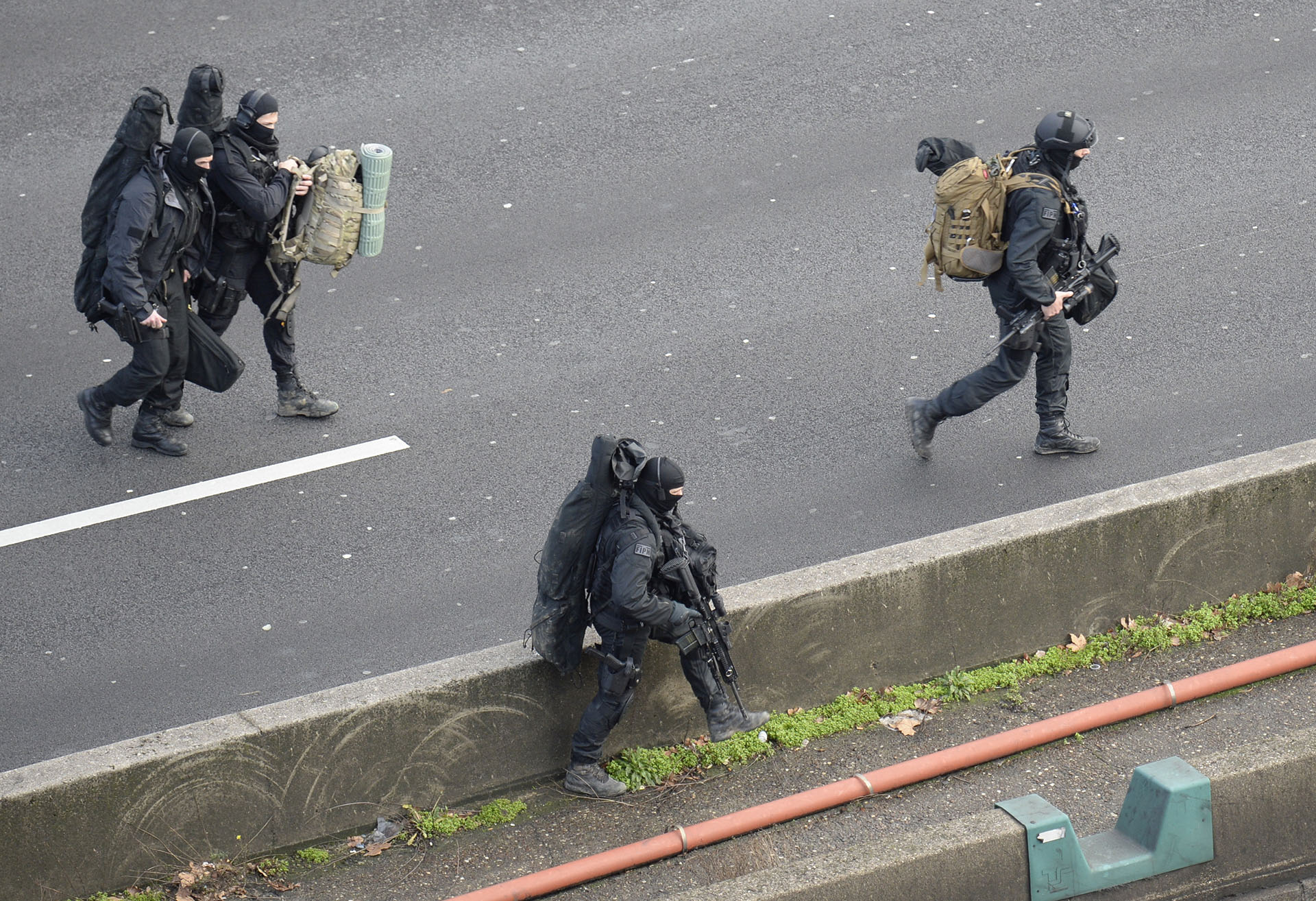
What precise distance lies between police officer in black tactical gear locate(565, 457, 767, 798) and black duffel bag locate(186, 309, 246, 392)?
2.96 meters

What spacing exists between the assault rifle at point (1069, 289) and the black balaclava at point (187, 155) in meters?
4.00

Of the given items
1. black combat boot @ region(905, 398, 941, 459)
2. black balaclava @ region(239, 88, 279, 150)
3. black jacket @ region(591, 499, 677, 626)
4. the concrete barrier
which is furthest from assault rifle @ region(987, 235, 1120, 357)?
black balaclava @ region(239, 88, 279, 150)

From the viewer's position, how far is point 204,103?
25.5 ft

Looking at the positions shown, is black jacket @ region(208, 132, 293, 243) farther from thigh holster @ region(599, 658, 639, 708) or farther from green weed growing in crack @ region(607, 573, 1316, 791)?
green weed growing in crack @ region(607, 573, 1316, 791)

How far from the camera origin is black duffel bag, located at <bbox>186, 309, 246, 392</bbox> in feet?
26.3

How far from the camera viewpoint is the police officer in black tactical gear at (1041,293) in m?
7.52

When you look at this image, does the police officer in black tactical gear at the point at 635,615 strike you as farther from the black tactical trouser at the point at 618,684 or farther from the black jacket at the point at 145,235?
the black jacket at the point at 145,235

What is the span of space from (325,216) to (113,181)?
3.40 ft

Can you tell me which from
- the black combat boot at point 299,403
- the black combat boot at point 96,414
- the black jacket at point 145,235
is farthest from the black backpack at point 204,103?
the black combat boot at point 96,414

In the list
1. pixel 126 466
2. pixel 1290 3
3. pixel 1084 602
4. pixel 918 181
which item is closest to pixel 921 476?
pixel 1084 602

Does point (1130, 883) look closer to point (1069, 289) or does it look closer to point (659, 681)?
point (659, 681)

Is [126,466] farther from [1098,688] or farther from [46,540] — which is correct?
[1098,688]

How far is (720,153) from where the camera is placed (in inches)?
416

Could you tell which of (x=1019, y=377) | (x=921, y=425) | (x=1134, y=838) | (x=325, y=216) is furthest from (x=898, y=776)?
(x=325, y=216)
